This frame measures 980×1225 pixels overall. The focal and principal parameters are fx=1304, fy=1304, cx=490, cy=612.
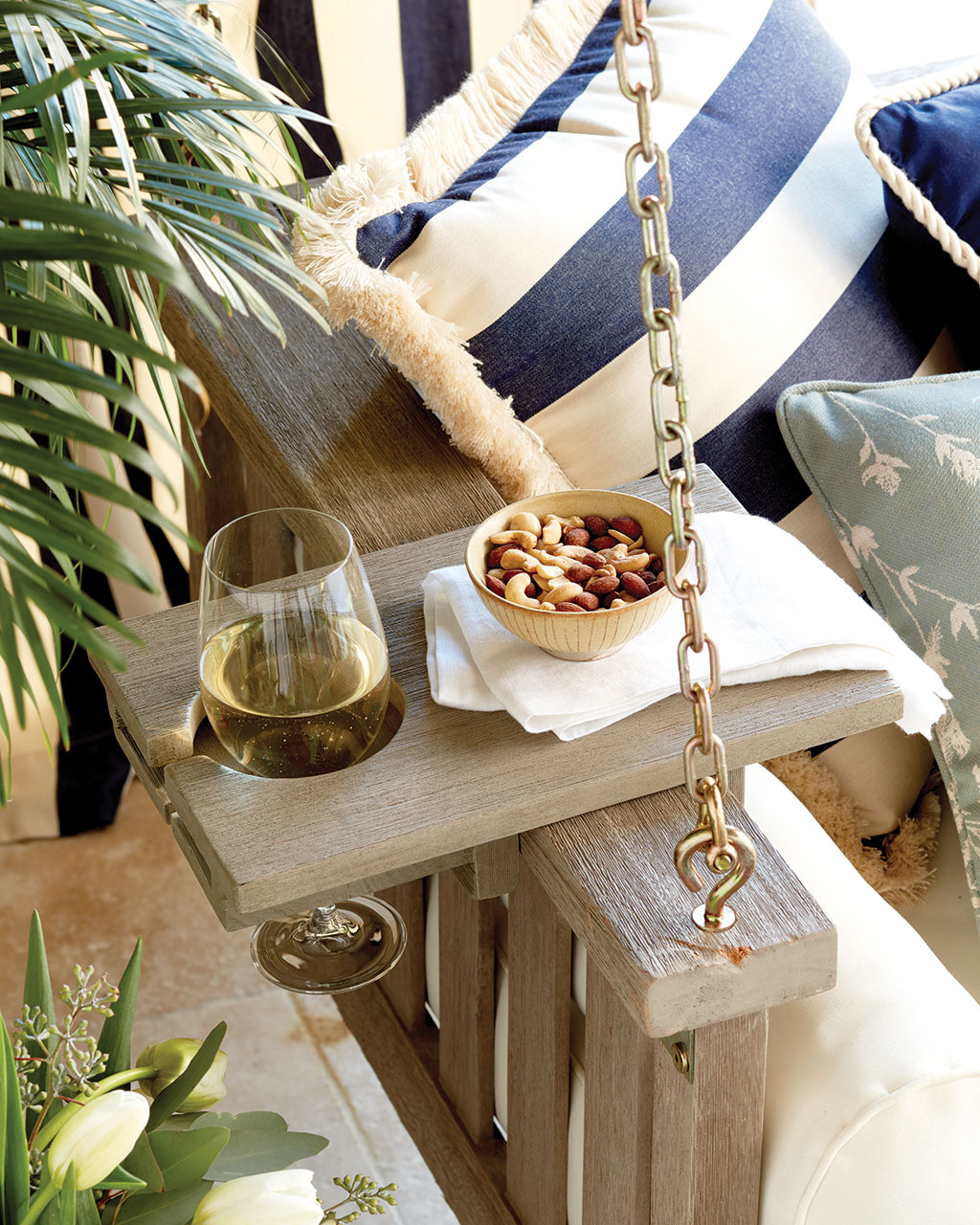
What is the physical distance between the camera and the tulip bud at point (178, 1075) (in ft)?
2.42

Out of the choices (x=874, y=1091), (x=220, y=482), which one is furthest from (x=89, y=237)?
(x=220, y=482)

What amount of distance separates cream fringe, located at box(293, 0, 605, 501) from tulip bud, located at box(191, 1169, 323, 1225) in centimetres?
49

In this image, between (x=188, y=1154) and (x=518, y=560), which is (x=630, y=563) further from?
(x=188, y=1154)

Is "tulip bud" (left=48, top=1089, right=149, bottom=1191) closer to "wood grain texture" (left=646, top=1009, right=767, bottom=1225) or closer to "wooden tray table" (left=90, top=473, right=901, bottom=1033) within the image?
"wooden tray table" (left=90, top=473, right=901, bottom=1033)

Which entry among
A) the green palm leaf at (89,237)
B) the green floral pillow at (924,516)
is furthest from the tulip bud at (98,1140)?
the green floral pillow at (924,516)

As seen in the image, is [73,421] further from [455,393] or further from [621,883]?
[455,393]

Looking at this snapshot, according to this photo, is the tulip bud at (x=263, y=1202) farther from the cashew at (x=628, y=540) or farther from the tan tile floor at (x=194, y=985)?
the tan tile floor at (x=194, y=985)

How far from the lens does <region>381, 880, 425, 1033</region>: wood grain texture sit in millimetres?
1031

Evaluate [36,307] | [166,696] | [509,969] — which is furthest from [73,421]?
[509,969]

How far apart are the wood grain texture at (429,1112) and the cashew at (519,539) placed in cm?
52

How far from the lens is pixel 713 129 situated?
101 centimetres

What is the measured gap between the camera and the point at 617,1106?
0.73 m

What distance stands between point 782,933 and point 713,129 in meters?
0.66

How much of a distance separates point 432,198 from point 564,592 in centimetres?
44
